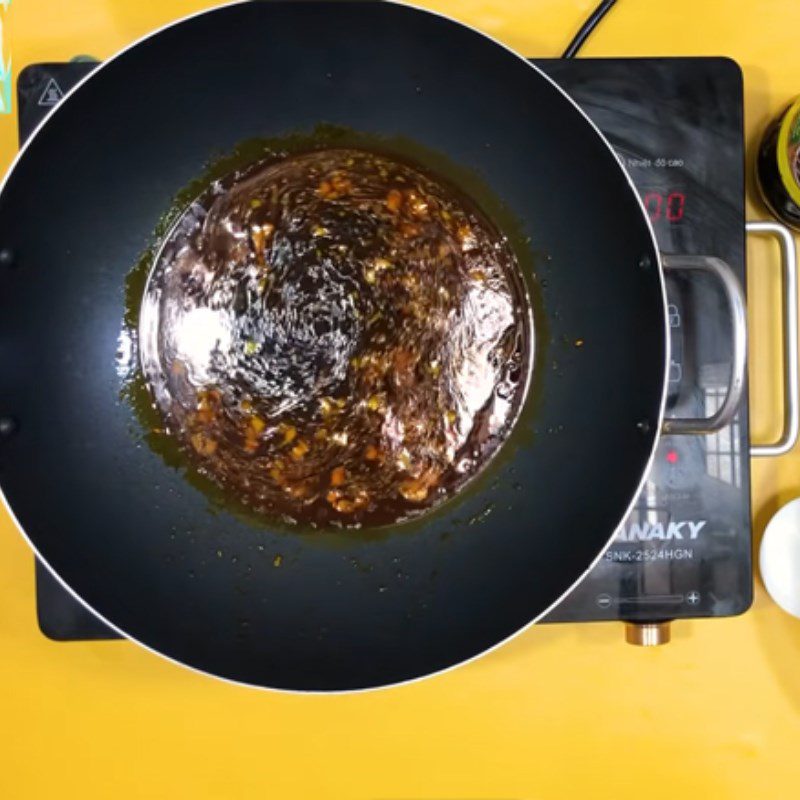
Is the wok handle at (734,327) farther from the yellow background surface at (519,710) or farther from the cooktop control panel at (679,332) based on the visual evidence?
the yellow background surface at (519,710)

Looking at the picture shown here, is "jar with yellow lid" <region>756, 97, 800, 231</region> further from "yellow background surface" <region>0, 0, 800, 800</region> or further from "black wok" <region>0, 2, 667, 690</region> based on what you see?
"black wok" <region>0, 2, 667, 690</region>

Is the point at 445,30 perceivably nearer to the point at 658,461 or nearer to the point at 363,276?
the point at 363,276

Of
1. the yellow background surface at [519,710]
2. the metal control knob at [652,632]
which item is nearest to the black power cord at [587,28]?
the yellow background surface at [519,710]

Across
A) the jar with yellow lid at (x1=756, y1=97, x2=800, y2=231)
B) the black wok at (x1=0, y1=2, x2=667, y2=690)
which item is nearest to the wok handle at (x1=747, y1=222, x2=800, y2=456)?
the jar with yellow lid at (x1=756, y1=97, x2=800, y2=231)

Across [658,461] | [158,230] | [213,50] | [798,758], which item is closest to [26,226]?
[158,230]

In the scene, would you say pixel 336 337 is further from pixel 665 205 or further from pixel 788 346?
pixel 788 346
